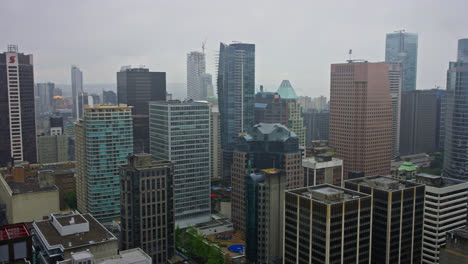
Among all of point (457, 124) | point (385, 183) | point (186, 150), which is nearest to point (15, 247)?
point (385, 183)

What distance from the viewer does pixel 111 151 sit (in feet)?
247

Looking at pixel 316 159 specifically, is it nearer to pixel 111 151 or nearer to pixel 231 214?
pixel 231 214

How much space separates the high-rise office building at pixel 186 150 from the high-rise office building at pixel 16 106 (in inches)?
1524

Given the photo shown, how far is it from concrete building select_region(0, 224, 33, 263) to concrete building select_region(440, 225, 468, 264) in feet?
113

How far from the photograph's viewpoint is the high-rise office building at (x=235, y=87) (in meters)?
109

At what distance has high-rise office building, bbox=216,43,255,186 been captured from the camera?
358 ft

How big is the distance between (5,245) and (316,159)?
58794mm

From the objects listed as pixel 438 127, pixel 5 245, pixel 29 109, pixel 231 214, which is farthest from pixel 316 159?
pixel 438 127

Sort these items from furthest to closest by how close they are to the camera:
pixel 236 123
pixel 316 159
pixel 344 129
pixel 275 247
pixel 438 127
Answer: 1. pixel 438 127
2. pixel 236 123
3. pixel 344 129
4. pixel 316 159
5. pixel 275 247

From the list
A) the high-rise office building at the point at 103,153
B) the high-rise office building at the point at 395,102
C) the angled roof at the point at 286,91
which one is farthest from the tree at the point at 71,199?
the high-rise office building at the point at 395,102

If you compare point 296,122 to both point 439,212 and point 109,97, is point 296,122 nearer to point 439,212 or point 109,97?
point 439,212

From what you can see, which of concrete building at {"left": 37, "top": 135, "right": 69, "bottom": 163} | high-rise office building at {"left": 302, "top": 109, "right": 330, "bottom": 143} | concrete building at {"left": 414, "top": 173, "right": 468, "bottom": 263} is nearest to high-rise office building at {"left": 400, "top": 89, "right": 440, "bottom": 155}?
high-rise office building at {"left": 302, "top": 109, "right": 330, "bottom": 143}

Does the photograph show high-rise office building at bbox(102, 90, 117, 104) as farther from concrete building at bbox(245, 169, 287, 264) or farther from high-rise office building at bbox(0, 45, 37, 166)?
concrete building at bbox(245, 169, 287, 264)

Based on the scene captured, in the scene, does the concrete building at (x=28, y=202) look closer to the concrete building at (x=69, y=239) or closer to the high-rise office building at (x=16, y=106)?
the concrete building at (x=69, y=239)
